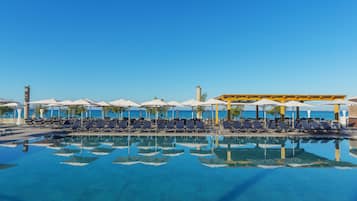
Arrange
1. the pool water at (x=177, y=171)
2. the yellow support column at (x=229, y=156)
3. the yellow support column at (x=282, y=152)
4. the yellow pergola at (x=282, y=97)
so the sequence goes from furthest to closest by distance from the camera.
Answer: the yellow pergola at (x=282, y=97) < the yellow support column at (x=282, y=152) < the yellow support column at (x=229, y=156) < the pool water at (x=177, y=171)

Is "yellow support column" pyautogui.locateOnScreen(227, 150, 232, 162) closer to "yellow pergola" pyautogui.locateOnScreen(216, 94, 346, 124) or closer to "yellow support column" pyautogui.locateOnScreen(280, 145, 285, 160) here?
"yellow support column" pyautogui.locateOnScreen(280, 145, 285, 160)

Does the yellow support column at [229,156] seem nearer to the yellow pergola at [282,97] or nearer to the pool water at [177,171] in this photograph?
the pool water at [177,171]

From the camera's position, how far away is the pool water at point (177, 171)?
4832 mm

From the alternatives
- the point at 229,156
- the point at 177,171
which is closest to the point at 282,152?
the point at 229,156

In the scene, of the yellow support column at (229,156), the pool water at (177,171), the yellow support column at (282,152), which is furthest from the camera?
the yellow support column at (282,152)

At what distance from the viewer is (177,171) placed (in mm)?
6484

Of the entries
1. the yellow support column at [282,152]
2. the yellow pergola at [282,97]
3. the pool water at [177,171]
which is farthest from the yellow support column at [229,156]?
the yellow pergola at [282,97]

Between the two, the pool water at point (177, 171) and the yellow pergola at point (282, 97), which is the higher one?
the yellow pergola at point (282, 97)

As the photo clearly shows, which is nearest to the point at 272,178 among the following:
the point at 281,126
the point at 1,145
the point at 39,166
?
the point at 39,166

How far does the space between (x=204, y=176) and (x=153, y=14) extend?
1542 cm

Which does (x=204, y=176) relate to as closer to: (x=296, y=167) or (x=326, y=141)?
(x=296, y=167)

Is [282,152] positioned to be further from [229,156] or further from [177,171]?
[177,171]

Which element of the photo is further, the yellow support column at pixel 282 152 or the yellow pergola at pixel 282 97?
the yellow pergola at pixel 282 97

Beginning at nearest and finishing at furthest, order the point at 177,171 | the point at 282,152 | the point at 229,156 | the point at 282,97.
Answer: the point at 177,171
the point at 229,156
the point at 282,152
the point at 282,97
